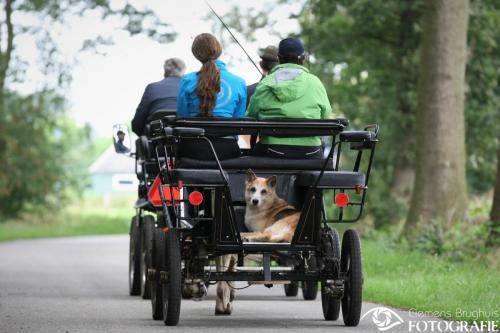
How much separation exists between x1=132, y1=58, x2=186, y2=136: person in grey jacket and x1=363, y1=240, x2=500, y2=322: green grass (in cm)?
288

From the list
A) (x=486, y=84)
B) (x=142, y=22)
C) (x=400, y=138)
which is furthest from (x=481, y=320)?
(x=400, y=138)

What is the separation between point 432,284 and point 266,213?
3.98m

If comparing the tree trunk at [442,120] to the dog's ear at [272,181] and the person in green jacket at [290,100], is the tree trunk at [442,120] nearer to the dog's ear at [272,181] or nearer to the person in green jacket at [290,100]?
the person in green jacket at [290,100]

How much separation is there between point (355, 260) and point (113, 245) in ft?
72.5

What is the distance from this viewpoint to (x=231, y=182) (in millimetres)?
10680

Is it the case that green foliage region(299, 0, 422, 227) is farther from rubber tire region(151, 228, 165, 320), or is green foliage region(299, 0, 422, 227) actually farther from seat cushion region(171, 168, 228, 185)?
seat cushion region(171, 168, 228, 185)

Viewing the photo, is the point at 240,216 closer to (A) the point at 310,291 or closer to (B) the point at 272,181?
(B) the point at 272,181

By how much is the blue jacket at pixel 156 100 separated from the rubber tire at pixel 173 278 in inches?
153

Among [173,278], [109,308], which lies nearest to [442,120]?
[109,308]

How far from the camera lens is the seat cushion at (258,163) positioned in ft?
34.7

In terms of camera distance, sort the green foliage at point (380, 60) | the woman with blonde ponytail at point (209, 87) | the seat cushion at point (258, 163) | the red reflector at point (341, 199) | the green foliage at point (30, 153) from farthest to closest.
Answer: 1. the green foliage at point (30, 153)
2. the green foliage at point (380, 60)
3. the woman with blonde ponytail at point (209, 87)
4. the seat cushion at point (258, 163)
5. the red reflector at point (341, 199)

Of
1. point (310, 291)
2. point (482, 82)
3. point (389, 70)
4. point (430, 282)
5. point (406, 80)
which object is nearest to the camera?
point (310, 291)

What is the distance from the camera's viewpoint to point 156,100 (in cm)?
1418

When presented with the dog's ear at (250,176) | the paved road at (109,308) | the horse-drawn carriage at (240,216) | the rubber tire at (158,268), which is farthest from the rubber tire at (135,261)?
the dog's ear at (250,176)
